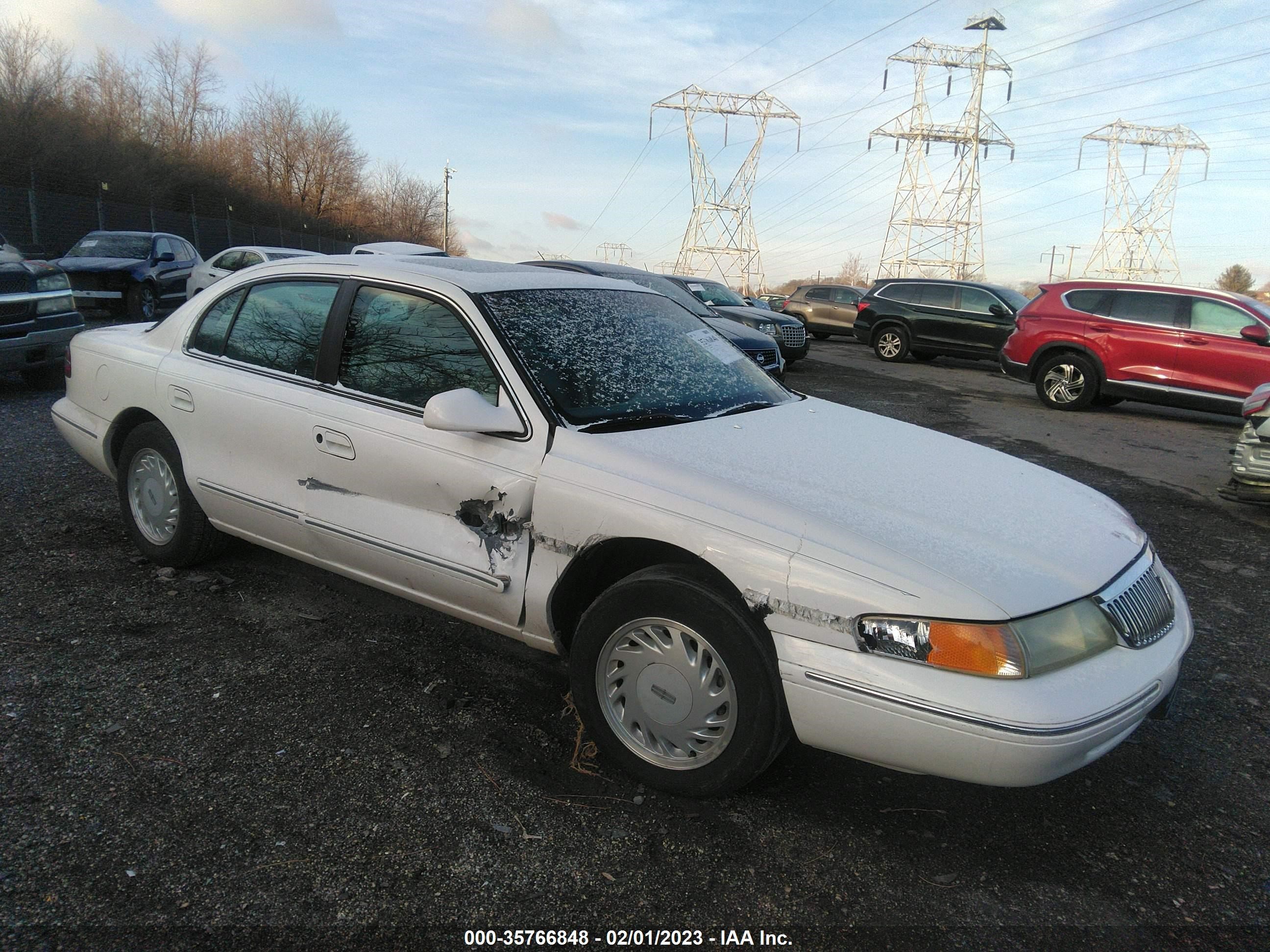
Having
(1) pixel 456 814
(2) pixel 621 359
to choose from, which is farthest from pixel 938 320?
(1) pixel 456 814

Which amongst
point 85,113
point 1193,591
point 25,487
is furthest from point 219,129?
point 1193,591

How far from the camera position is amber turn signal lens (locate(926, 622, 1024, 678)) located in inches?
84.2

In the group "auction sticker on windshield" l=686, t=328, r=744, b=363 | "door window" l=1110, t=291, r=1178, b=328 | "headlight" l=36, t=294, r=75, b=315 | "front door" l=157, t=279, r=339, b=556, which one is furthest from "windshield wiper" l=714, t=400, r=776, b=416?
"door window" l=1110, t=291, r=1178, b=328

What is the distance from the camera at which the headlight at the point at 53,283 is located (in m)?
8.23

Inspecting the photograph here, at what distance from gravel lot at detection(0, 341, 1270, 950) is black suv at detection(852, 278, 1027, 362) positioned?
46.8ft

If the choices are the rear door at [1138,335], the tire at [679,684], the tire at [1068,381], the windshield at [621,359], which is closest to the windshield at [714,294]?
the tire at [1068,381]

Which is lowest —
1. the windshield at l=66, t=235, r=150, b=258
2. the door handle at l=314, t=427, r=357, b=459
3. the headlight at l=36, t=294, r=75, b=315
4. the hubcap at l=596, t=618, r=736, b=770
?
the hubcap at l=596, t=618, r=736, b=770

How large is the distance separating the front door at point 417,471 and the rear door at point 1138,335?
10.8 meters

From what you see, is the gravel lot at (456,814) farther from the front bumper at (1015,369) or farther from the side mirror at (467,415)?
the front bumper at (1015,369)

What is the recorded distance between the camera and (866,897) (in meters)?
2.24

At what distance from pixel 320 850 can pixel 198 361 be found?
244 centimetres

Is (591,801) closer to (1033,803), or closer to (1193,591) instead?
(1033,803)

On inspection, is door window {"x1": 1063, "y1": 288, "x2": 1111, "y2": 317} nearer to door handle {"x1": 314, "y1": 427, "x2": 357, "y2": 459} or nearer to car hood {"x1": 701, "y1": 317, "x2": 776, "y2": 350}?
car hood {"x1": 701, "y1": 317, "x2": 776, "y2": 350}

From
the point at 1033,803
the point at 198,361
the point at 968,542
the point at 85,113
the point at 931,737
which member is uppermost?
the point at 85,113
